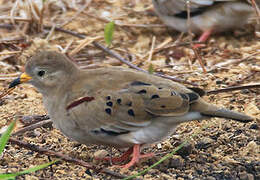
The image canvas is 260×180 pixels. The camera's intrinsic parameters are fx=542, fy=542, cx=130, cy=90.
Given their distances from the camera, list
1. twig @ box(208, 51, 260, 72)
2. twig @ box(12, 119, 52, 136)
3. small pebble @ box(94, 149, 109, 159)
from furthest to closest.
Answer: twig @ box(208, 51, 260, 72), twig @ box(12, 119, 52, 136), small pebble @ box(94, 149, 109, 159)

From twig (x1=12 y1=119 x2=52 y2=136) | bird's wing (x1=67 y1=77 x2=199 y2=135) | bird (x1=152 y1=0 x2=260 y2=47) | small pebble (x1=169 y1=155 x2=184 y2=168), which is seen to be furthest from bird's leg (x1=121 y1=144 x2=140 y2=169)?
bird (x1=152 y1=0 x2=260 y2=47)

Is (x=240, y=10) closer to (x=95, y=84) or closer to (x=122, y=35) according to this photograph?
(x=122, y=35)

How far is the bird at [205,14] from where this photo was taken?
6.31m

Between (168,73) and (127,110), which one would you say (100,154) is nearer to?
(127,110)

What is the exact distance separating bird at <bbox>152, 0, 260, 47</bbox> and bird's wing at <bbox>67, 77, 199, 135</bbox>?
2.92 m

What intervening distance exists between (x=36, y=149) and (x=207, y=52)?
9.83 feet

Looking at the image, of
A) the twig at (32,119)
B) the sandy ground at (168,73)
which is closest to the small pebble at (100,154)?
the sandy ground at (168,73)

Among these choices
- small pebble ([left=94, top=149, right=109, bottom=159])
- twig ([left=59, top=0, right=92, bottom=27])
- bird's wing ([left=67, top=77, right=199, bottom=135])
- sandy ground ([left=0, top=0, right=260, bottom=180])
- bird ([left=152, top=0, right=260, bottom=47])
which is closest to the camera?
bird's wing ([left=67, top=77, right=199, bottom=135])

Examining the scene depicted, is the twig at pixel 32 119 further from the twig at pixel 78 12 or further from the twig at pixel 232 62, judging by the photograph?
the twig at pixel 78 12

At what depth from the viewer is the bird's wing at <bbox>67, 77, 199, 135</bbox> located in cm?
328

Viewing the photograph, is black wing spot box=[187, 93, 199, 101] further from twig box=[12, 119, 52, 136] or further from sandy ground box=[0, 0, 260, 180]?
twig box=[12, 119, 52, 136]

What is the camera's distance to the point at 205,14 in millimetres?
6500

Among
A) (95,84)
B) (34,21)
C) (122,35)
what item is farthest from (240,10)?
(95,84)

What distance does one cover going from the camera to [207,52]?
5973 millimetres
